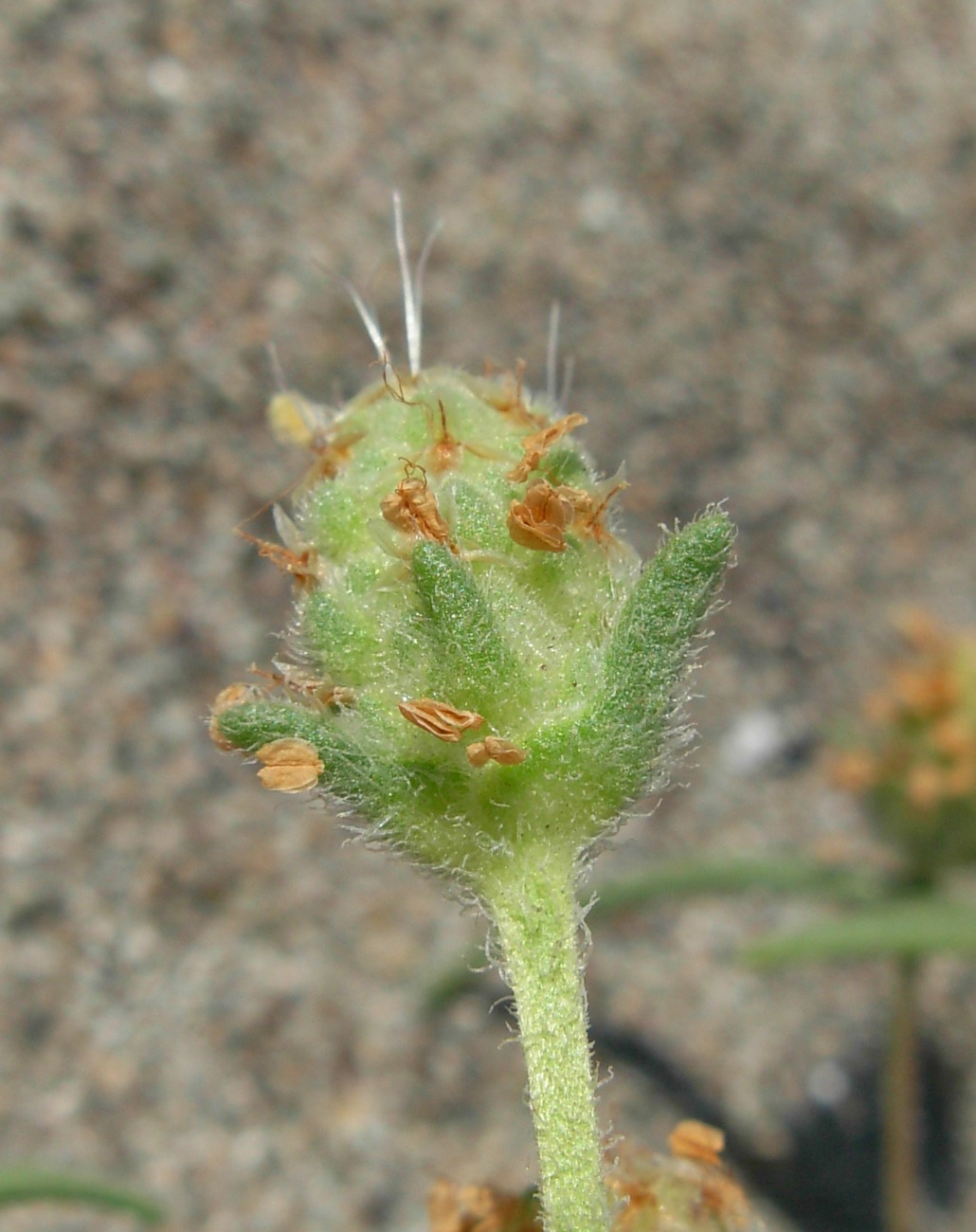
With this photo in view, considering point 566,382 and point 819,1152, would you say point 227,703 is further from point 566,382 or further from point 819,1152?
point 819,1152

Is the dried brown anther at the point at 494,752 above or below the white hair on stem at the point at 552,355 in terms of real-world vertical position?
below

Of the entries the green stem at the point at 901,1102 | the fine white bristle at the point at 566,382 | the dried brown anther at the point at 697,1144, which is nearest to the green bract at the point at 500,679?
the dried brown anther at the point at 697,1144

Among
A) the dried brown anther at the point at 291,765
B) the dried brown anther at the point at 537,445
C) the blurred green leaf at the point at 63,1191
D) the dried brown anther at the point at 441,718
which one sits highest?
the dried brown anther at the point at 537,445

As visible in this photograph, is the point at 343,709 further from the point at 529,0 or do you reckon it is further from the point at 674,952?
the point at 529,0

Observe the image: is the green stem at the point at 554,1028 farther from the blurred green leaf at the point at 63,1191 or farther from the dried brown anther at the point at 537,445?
the blurred green leaf at the point at 63,1191

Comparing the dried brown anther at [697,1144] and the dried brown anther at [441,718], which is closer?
the dried brown anther at [441,718]

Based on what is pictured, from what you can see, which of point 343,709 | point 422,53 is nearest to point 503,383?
point 343,709

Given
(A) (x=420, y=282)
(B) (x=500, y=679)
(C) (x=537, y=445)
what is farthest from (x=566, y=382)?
(B) (x=500, y=679)
